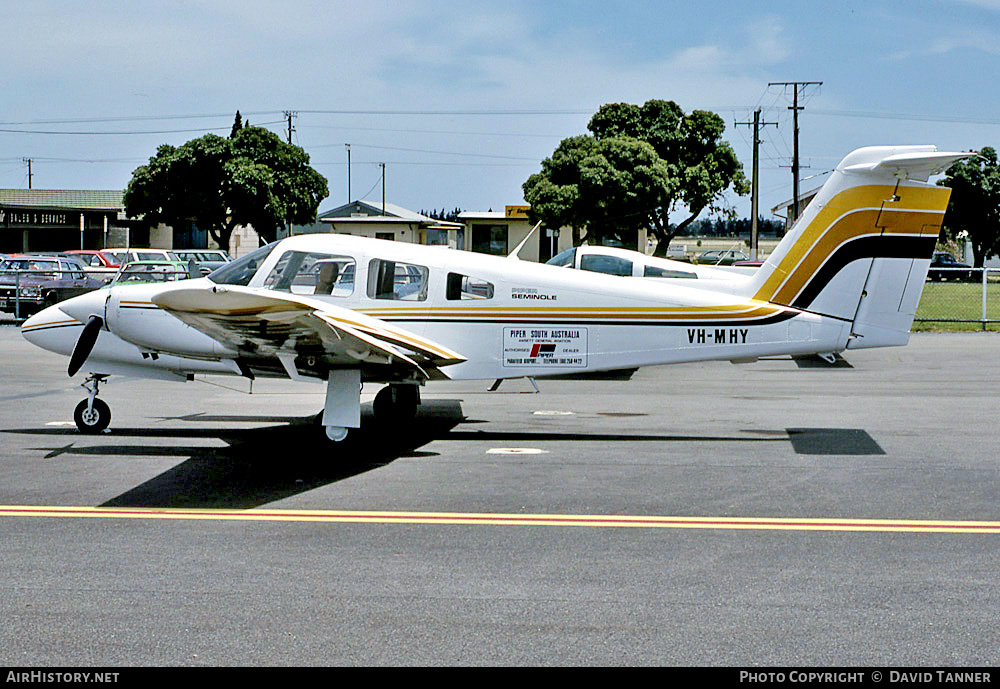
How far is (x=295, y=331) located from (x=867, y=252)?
611 centimetres

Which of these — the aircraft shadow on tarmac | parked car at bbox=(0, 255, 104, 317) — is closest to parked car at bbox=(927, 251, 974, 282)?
parked car at bbox=(0, 255, 104, 317)

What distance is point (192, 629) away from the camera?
17.3 ft

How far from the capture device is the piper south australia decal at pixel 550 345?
35.9 feet

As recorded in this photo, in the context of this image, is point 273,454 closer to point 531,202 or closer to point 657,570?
point 657,570

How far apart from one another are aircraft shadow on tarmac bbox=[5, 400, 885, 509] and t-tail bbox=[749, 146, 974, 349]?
1.41 metres

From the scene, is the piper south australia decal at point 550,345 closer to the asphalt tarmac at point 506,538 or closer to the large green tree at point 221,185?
the asphalt tarmac at point 506,538

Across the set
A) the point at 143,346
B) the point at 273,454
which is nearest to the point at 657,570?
the point at 273,454

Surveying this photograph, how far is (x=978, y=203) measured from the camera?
232 ft

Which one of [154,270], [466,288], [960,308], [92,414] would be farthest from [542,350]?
[960,308]

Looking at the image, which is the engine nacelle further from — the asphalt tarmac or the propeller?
the asphalt tarmac

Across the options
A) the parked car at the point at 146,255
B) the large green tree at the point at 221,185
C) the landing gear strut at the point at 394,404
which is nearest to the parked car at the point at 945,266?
the large green tree at the point at 221,185

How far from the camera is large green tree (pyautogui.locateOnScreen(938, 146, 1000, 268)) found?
229 ft

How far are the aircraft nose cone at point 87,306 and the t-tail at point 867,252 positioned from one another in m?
7.07

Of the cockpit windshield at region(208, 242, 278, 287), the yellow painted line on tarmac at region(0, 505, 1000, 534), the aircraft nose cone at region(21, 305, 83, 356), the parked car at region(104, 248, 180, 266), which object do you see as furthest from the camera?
the parked car at region(104, 248, 180, 266)
